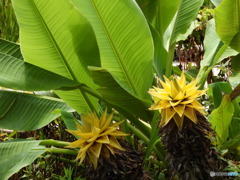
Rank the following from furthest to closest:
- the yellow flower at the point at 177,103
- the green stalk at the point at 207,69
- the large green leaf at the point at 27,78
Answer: the green stalk at the point at 207,69 → the large green leaf at the point at 27,78 → the yellow flower at the point at 177,103

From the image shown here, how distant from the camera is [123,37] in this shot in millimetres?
1994

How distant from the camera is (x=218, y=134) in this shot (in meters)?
2.21

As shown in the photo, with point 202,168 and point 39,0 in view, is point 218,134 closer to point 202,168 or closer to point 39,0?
point 202,168

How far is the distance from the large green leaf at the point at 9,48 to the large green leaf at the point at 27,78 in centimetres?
21

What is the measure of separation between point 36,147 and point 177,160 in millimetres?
761

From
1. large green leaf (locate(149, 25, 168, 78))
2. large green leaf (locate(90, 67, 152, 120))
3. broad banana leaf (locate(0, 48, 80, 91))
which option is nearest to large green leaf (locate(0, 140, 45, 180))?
broad banana leaf (locate(0, 48, 80, 91))

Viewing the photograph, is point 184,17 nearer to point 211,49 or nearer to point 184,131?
point 211,49

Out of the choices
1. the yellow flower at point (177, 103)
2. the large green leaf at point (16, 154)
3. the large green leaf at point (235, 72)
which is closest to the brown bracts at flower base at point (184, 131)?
the yellow flower at point (177, 103)

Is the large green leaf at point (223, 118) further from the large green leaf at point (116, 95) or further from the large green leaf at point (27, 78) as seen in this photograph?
the large green leaf at point (27, 78)

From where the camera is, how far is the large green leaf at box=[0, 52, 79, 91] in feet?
6.27

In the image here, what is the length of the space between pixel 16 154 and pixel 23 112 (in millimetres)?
250

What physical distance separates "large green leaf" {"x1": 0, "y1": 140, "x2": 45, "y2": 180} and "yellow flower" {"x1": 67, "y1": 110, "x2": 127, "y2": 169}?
350mm

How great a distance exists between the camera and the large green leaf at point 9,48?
7.09 ft

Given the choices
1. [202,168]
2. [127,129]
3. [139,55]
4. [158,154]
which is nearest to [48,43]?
[139,55]
